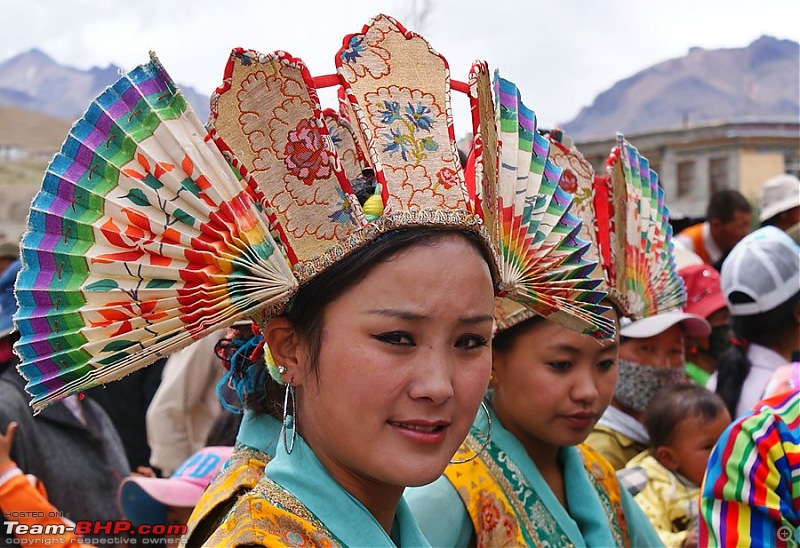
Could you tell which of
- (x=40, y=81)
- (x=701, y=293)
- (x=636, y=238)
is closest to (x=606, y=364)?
(x=636, y=238)

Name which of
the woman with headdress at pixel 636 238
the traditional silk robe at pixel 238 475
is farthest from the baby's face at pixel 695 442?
the traditional silk robe at pixel 238 475

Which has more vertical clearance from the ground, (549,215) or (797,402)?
(549,215)

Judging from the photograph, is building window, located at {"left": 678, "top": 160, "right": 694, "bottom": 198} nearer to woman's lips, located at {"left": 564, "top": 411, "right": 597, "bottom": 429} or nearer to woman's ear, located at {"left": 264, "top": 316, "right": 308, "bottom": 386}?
woman's lips, located at {"left": 564, "top": 411, "right": 597, "bottom": 429}

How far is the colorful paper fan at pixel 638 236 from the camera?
2869mm

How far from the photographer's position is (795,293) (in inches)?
153

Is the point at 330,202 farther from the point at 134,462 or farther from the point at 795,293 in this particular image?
the point at 134,462

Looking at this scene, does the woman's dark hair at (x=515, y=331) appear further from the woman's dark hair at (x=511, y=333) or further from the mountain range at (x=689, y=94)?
the mountain range at (x=689, y=94)

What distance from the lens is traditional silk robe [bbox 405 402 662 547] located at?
8.34ft

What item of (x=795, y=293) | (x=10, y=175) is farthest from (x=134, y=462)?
(x=10, y=175)

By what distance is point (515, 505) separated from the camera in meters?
2.66

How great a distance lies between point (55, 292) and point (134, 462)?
3814 mm

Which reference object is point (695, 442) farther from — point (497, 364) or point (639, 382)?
point (497, 364)

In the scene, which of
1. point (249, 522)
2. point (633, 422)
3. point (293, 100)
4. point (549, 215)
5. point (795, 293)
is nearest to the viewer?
point (249, 522)

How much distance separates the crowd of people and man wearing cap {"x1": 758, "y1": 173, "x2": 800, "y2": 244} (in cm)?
232
